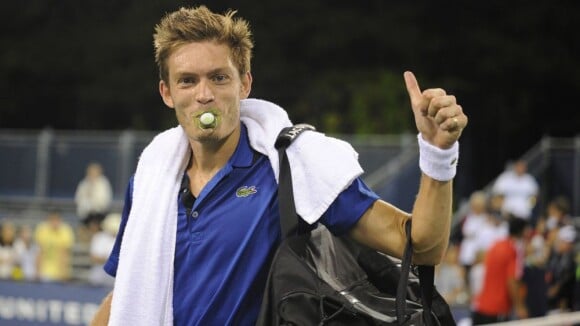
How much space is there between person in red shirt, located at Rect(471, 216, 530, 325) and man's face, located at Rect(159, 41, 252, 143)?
27.1ft

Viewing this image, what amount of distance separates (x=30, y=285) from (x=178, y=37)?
9667mm

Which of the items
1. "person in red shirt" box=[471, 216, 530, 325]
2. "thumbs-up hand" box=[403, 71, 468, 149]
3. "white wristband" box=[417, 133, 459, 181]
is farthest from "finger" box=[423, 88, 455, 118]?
"person in red shirt" box=[471, 216, 530, 325]

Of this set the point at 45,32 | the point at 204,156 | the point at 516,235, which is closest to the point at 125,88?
the point at 45,32

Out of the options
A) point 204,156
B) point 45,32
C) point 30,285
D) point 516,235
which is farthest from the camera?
point 45,32

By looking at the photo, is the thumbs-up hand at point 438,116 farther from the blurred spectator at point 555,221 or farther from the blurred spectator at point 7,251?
the blurred spectator at point 7,251

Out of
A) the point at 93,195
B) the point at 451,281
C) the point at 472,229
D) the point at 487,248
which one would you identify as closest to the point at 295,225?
the point at 451,281

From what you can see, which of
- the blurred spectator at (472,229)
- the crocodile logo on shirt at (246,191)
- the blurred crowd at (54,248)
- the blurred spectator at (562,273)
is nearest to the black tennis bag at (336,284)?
the crocodile logo on shirt at (246,191)

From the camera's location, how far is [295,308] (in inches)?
131

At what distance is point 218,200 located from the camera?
3.75 m

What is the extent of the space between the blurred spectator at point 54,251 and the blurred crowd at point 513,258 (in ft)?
16.7

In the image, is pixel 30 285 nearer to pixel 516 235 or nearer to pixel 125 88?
pixel 516 235

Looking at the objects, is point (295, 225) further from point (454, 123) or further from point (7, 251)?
point (7, 251)

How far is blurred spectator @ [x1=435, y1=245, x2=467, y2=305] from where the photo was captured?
44.7 feet

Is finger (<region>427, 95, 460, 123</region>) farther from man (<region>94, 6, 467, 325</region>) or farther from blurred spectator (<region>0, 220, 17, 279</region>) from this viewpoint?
blurred spectator (<region>0, 220, 17, 279</region>)
